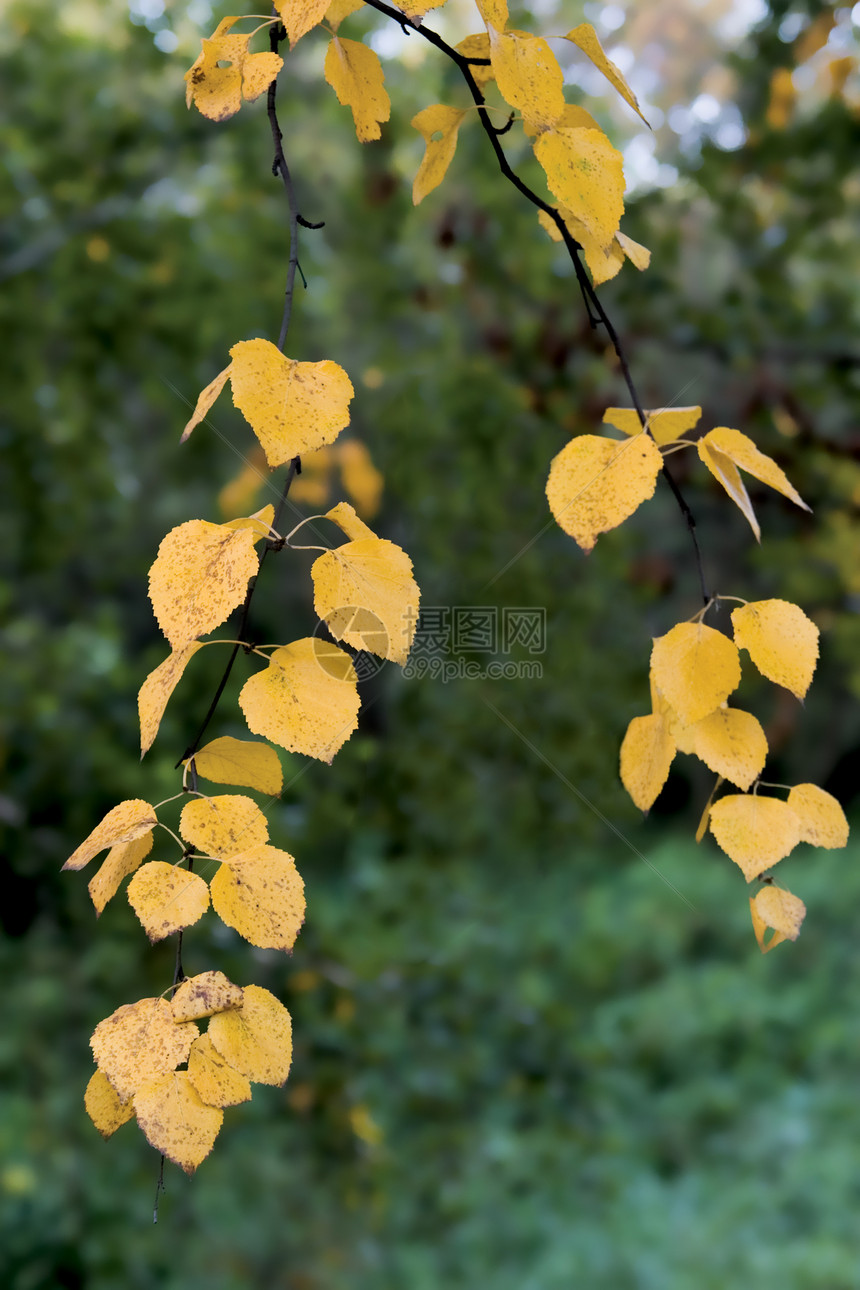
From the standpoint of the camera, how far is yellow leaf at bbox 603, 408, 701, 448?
469mm

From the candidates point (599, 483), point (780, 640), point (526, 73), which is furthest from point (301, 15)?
point (780, 640)

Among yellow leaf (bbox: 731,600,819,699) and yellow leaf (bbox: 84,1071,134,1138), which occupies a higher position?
yellow leaf (bbox: 731,600,819,699)

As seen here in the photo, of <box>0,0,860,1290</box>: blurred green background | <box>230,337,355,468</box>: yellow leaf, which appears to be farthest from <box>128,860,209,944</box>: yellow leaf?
<box>0,0,860,1290</box>: blurred green background

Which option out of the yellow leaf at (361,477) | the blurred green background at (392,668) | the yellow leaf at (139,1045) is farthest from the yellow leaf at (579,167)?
the yellow leaf at (361,477)

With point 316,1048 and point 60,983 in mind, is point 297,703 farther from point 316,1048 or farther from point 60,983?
point 60,983

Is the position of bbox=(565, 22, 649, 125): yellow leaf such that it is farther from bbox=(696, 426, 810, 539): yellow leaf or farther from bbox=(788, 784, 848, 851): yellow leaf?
bbox=(788, 784, 848, 851): yellow leaf

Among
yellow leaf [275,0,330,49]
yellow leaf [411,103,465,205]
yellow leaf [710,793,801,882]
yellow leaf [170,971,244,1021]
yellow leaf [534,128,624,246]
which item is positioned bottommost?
yellow leaf [710,793,801,882]

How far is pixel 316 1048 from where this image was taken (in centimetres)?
156

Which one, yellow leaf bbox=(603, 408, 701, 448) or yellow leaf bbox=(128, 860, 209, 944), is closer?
yellow leaf bbox=(128, 860, 209, 944)

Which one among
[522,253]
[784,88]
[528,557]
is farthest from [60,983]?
[784,88]

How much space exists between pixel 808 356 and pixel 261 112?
1033 millimetres

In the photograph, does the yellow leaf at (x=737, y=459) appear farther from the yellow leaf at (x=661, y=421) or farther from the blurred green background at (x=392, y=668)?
the blurred green background at (x=392, y=668)

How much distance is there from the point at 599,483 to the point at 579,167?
123mm

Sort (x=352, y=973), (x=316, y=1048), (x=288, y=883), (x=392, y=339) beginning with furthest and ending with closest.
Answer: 1. (x=392, y=339)
2. (x=352, y=973)
3. (x=316, y=1048)
4. (x=288, y=883)
